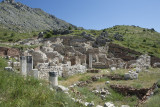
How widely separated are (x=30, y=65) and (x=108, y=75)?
24.1 ft

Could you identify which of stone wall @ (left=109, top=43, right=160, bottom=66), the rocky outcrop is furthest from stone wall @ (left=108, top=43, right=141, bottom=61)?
the rocky outcrop

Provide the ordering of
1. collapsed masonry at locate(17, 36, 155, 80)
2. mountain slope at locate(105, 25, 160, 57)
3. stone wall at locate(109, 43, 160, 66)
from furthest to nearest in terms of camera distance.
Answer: mountain slope at locate(105, 25, 160, 57)
stone wall at locate(109, 43, 160, 66)
collapsed masonry at locate(17, 36, 155, 80)

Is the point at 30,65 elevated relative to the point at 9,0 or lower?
lower

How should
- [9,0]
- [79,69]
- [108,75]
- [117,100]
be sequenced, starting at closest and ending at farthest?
[117,100]
[108,75]
[79,69]
[9,0]

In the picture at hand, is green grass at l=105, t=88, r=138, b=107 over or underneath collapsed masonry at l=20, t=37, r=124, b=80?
underneath

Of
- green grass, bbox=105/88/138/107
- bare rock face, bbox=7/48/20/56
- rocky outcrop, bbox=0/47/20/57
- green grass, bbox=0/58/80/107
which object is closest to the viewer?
green grass, bbox=0/58/80/107

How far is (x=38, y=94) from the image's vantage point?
5.41 metres

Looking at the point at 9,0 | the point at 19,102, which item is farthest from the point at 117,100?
the point at 9,0

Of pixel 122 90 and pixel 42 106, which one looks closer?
pixel 42 106

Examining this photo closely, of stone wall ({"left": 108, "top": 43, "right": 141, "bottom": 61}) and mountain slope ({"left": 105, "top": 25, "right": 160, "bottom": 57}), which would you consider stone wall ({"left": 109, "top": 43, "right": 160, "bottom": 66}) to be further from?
mountain slope ({"left": 105, "top": 25, "right": 160, "bottom": 57})

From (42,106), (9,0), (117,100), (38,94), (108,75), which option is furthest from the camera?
(9,0)

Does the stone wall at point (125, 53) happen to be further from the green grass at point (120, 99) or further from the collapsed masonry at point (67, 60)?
the green grass at point (120, 99)

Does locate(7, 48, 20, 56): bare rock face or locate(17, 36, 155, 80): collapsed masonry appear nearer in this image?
locate(17, 36, 155, 80): collapsed masonry

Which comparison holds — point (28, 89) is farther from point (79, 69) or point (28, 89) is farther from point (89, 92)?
point (79, 69)
